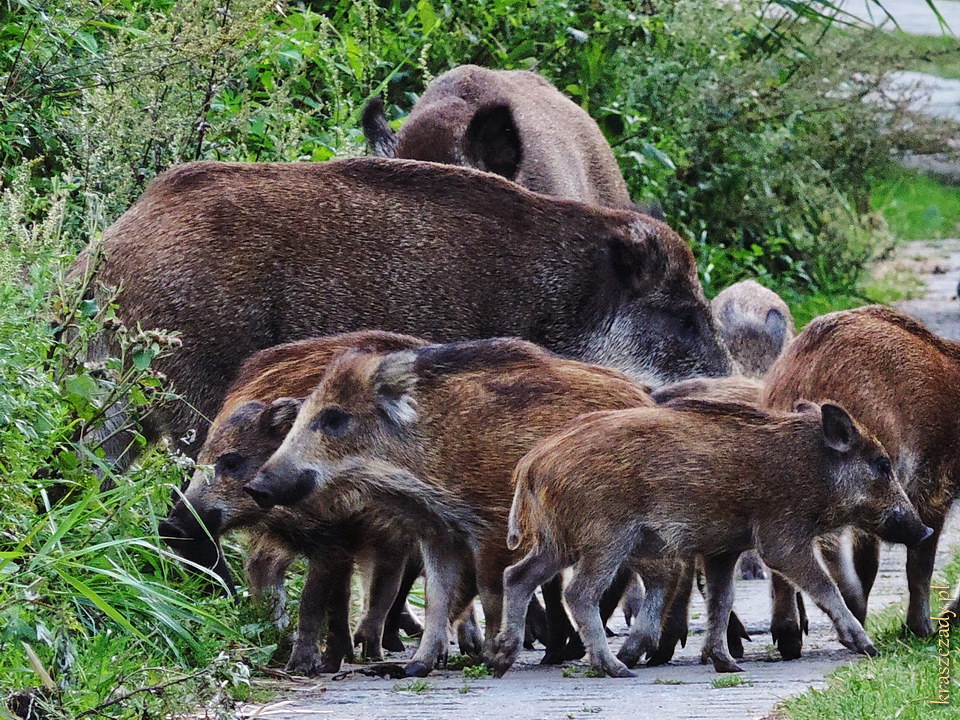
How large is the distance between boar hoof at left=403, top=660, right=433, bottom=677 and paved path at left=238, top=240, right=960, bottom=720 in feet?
0.20

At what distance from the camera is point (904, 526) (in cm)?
636

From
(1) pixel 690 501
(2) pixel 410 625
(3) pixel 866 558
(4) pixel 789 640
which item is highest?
(1) pixel 690 501

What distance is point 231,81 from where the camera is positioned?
916 cm

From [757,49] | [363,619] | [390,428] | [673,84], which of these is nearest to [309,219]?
[390,428]

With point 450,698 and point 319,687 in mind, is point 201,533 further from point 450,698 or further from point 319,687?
point 450,698

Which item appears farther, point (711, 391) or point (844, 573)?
point (711, 391)

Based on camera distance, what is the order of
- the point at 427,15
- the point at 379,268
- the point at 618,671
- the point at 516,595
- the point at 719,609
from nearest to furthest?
1. the point at 618,671
2. the point at 516,595
3. the point at 719,609
4. the point at 379,268
5. the point at 427,15

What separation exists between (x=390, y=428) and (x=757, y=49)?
9806mm

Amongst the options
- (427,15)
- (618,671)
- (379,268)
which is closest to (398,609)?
(379,268)

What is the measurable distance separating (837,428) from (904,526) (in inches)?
19.2

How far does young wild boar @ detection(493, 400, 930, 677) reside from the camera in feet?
19.5

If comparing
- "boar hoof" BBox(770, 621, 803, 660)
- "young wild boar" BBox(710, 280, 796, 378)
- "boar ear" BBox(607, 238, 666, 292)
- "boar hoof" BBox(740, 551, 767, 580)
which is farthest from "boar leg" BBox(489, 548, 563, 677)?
"young wild boar" BBox(710, 280, 796, 378)

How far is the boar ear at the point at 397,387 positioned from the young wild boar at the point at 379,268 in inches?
28.9

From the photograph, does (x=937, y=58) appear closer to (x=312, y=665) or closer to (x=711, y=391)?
(x=711, y=391)
